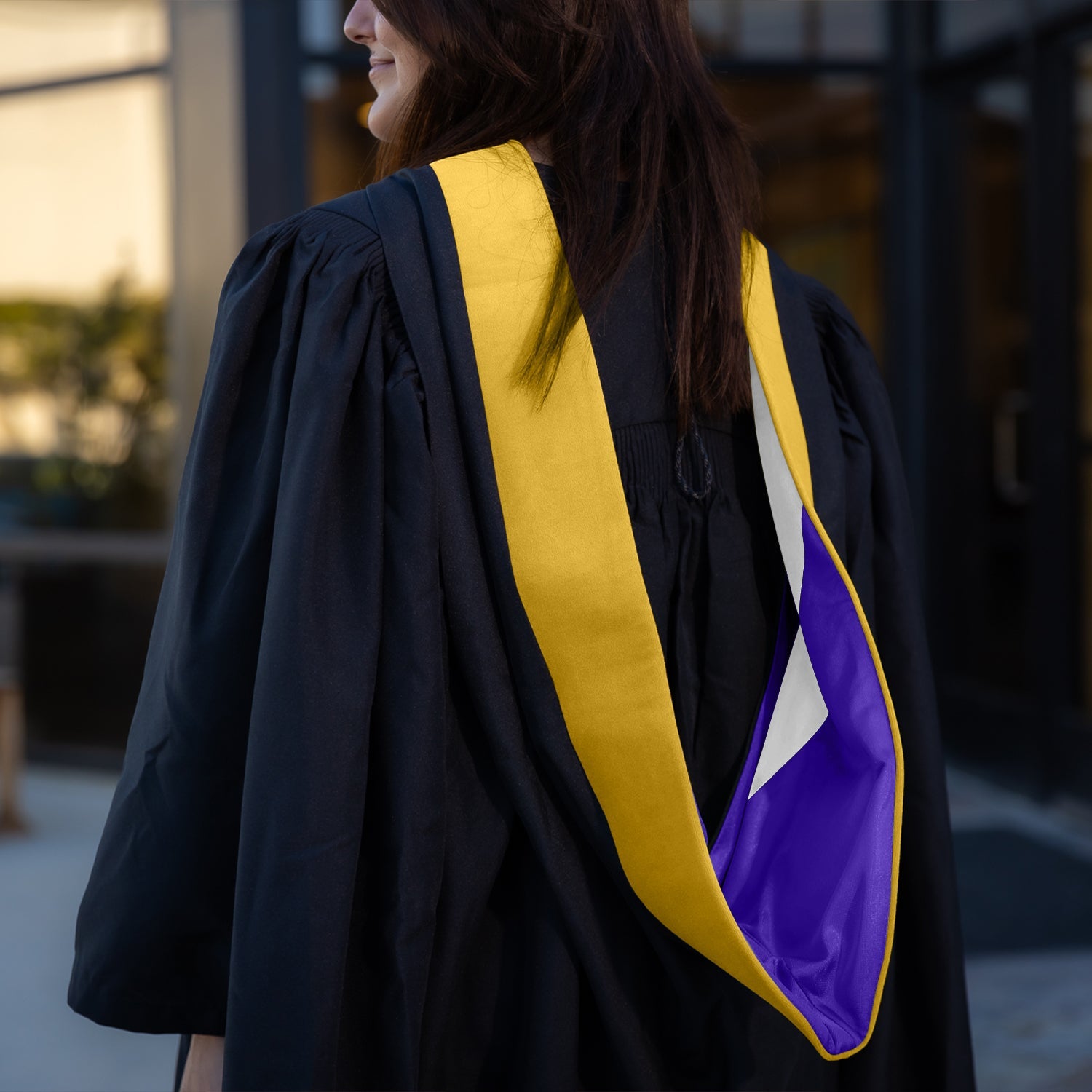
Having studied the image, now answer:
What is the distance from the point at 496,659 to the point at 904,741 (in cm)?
50

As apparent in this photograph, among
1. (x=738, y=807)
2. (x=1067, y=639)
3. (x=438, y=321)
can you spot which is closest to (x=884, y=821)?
(x=738, y=807)

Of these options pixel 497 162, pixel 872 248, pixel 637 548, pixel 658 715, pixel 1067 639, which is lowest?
pixel 1067 639

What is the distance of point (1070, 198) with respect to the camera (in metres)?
4.04

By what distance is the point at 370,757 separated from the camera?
0.96m

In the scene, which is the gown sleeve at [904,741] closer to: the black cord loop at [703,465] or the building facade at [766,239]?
the black cord loop at [703,465]

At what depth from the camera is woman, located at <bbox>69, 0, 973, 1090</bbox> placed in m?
0.92

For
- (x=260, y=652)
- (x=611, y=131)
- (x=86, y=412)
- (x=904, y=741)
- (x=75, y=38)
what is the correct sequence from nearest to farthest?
1. (x=260, y=652)
2. (x=611, y=131)
3. (x=904, y=741)
4. (x=75, y=38)
5. (x=86, y=412)

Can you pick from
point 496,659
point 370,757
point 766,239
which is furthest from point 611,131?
point 766,239

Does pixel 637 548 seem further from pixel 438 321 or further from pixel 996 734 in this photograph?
pixel 996 734

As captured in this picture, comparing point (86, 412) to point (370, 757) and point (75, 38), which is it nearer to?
point (75, 38)

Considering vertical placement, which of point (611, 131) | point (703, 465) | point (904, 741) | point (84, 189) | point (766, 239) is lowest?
point (904, 741)

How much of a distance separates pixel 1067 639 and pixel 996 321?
1239 mm

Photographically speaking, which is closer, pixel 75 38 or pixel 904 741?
pixel 904 741

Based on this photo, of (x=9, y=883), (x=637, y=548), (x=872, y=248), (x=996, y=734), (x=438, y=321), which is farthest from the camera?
(x=872, y=248)
